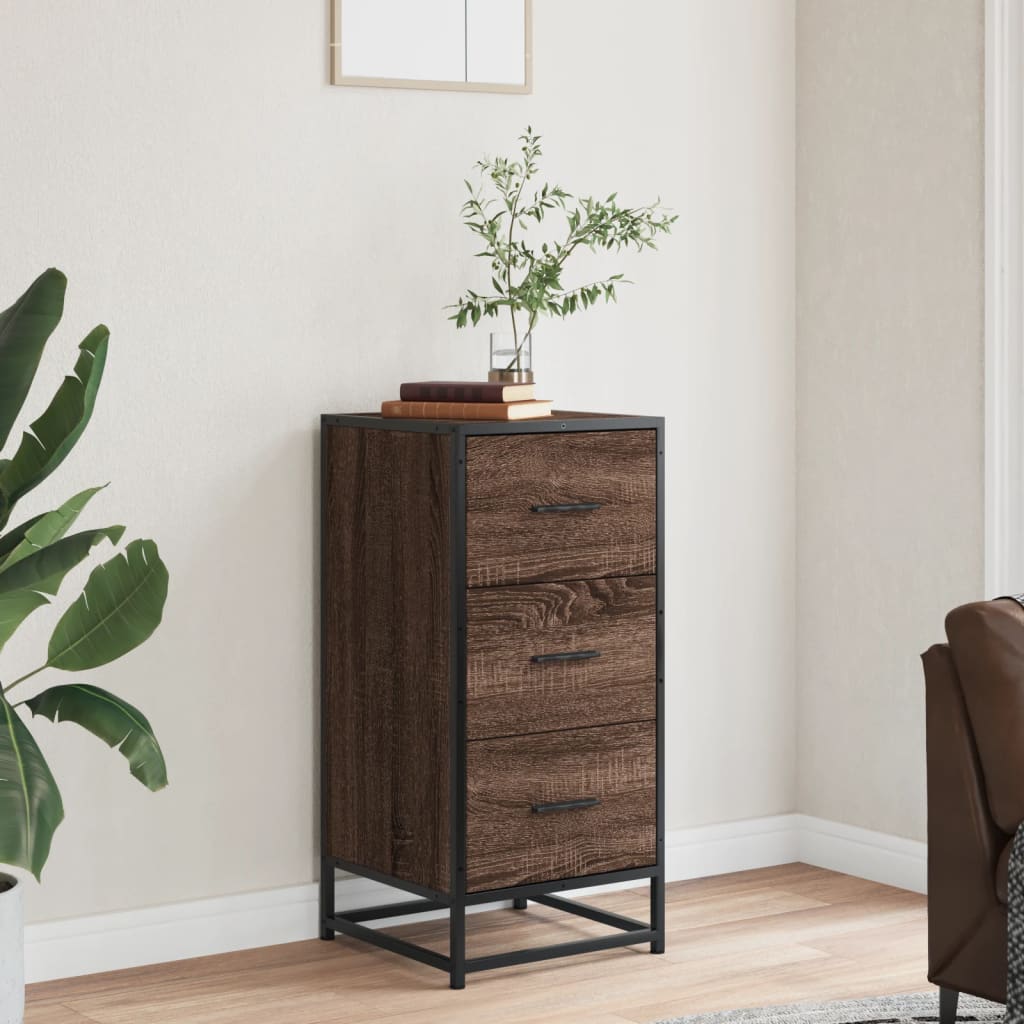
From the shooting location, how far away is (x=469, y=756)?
3.09m

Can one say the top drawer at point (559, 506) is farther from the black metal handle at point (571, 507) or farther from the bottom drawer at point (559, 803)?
the bottom drawer at point (559, 803)

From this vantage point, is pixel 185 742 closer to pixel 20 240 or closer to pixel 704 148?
pixel 20 240

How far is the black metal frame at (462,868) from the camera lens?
121 inches

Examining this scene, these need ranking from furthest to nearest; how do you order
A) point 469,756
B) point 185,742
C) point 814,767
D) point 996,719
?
point 814,767 → point 185,742 → point 469,756 → point 996,719

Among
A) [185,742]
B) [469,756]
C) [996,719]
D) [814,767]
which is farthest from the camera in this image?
[814,767]

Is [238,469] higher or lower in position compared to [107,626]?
higher

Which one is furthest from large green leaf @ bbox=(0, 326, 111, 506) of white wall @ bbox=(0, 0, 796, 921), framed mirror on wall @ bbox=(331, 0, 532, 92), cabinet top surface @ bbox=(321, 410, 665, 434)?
framed mirror on wall @ bbox=(331, 0, 532, 92)

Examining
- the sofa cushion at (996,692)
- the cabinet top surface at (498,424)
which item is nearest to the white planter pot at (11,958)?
the cabinet top surface at (498,424)

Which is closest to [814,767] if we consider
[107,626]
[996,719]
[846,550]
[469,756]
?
[846,550]

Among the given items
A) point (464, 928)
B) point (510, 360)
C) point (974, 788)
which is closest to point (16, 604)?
point (464, 928)

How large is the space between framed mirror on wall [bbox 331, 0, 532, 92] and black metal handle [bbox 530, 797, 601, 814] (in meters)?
1.46

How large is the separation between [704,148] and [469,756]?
1.58 m

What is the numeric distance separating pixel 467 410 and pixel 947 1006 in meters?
1.32

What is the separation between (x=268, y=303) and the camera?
3.36m
